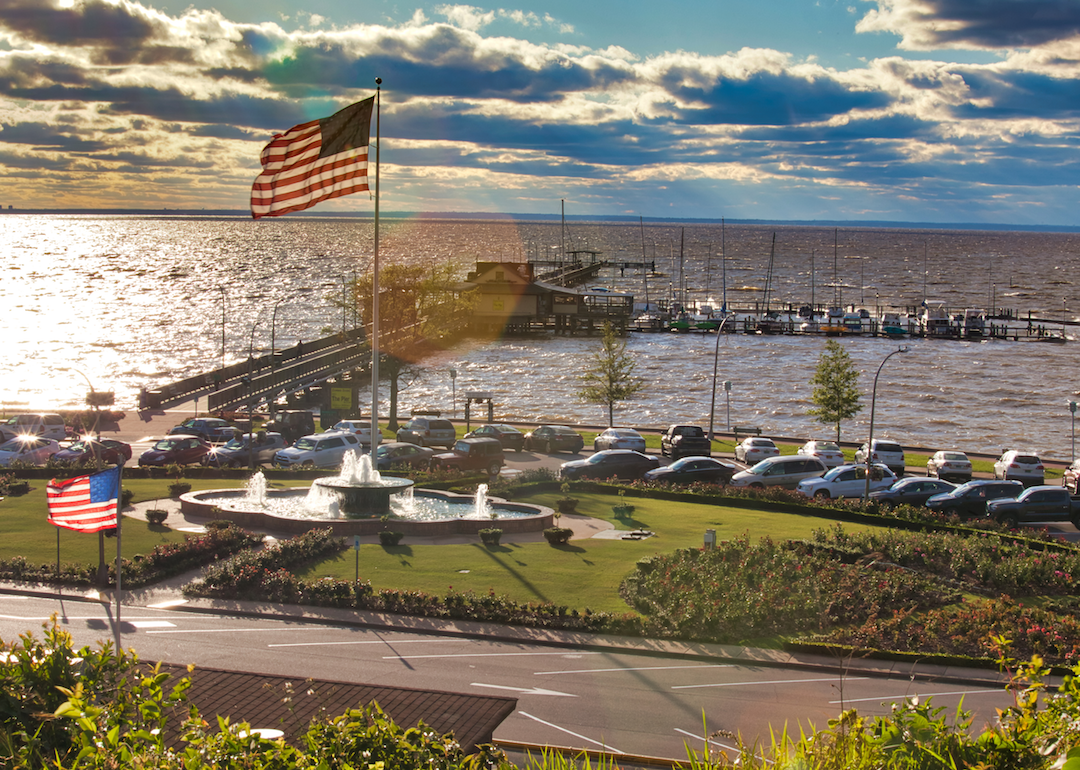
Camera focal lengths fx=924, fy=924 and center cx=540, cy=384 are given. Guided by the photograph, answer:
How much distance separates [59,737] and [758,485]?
35038mm

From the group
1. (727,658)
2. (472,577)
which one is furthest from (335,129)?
(727,658)

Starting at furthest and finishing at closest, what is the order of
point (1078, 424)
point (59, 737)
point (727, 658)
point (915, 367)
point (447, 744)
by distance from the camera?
point (915, 367)
point (1078, 424)
point (727, 658)
point (59, 737)
point (447, 744)

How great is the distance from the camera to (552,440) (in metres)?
49.8

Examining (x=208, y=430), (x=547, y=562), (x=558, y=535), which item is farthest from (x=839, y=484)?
(x=208, y=430)

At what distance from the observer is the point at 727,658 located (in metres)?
21.8

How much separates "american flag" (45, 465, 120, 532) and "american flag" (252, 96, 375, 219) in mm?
→ 7270

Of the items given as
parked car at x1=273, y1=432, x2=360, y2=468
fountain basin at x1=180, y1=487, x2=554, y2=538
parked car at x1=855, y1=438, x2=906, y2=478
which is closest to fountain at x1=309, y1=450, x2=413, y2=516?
fountain basin at x1=180, y1=487, x2=554, y2=538

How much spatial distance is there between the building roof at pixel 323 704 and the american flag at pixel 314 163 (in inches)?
466

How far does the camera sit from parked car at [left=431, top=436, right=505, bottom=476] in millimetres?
42719

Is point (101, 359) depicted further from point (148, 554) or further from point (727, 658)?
point (727, 658)

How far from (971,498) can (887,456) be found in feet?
35.0

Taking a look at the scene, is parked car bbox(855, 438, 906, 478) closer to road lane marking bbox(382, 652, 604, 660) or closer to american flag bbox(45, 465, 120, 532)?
road lane marking bbox(382, 652, 604, 660)

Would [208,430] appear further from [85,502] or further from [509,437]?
[85,502]

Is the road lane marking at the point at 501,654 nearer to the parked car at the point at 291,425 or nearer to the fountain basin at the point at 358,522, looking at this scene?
the fountain basin at the point at 358,522
